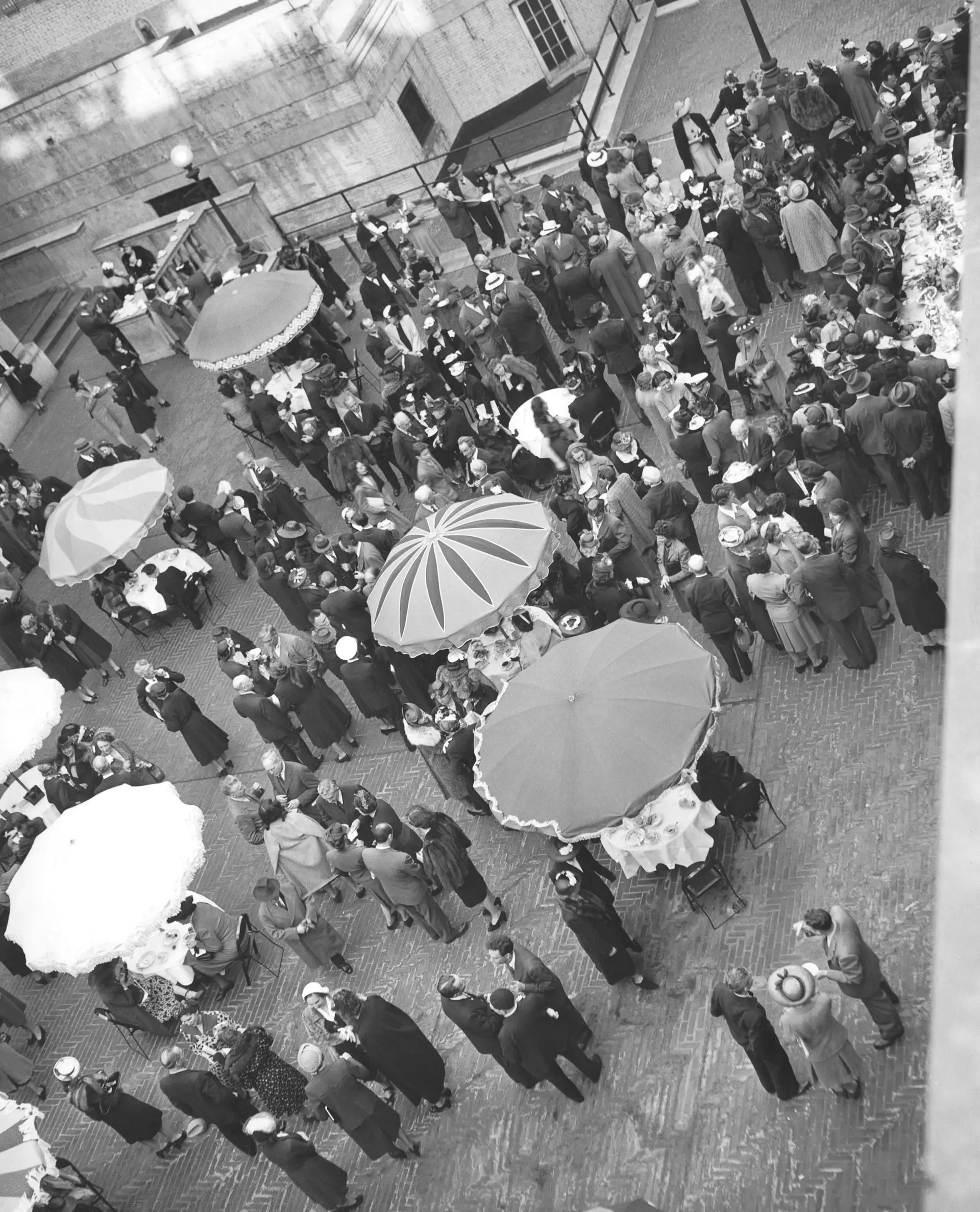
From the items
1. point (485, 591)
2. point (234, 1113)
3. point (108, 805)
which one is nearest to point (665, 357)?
point (485, 591)

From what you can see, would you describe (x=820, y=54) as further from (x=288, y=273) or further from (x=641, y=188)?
(x=288, y=273)

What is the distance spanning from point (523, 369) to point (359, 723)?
19.1ft

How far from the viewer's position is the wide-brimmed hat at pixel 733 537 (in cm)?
1301

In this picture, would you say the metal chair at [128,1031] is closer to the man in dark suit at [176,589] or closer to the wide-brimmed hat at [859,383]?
the man in dark suit at [176,589]

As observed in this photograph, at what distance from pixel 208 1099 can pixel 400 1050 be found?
6.37 ft

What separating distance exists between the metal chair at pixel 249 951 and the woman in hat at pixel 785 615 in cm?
638

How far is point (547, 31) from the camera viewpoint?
103 ft

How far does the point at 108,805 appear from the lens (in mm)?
12914

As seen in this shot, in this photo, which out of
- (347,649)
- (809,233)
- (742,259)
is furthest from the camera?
(742,259)

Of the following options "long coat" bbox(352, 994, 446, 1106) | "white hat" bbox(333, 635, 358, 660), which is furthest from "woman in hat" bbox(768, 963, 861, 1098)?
"white hat" bbox(333, 635, 358, 660)

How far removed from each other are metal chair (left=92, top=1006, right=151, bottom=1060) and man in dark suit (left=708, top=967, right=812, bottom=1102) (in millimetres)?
6760

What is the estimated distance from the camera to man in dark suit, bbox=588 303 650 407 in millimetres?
17609

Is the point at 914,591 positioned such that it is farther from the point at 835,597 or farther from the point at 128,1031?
the point at 128,1031

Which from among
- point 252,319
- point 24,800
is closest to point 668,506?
point 252,319
